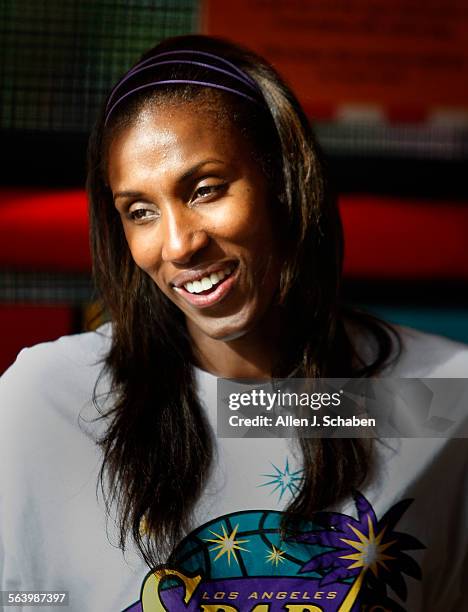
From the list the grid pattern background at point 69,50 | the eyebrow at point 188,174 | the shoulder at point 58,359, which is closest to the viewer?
the eyebrow at point 188,174

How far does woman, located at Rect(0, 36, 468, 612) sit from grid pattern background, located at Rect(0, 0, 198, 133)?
403 mm

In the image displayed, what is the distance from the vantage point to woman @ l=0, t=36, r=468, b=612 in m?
0.68

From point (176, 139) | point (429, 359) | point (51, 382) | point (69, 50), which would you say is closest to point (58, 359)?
point (51, 382)

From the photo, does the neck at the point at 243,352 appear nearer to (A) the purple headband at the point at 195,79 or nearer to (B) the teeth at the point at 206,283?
(B) the teeth at the point at 206,283

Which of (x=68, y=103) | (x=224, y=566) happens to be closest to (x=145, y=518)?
(x=224, y=566)

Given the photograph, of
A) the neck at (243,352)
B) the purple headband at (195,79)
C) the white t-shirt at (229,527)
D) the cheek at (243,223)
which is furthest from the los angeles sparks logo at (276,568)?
the purple headband at (195,79)

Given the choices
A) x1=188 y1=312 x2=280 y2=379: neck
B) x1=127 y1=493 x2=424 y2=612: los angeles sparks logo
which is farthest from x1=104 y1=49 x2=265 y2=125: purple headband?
x1=127 y1=493 x2=424 y2=612: los angeles sparks logo

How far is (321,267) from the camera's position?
0.77m

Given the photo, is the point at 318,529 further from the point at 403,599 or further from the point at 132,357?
the point at 132,357

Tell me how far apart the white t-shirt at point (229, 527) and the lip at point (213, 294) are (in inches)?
4.0

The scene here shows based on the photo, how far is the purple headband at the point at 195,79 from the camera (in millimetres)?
685

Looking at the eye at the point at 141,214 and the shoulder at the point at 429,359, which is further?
the shoulder at the point at 429,359

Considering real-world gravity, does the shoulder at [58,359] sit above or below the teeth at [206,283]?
below

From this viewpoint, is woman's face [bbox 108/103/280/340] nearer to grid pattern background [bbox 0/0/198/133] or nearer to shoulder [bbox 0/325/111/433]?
shoulder [bbox 0/325/111/433]
